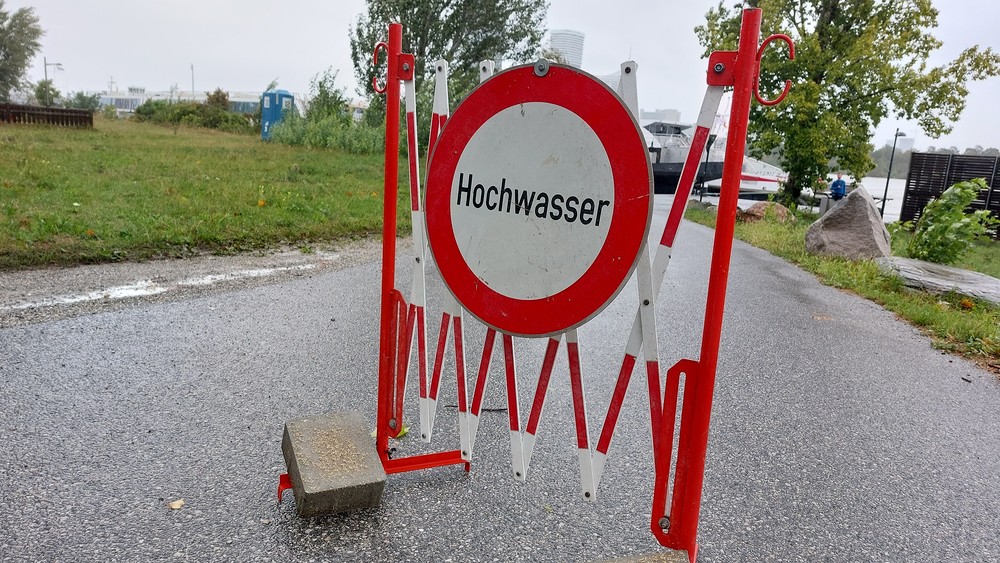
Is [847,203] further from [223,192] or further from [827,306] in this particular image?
[223,192]

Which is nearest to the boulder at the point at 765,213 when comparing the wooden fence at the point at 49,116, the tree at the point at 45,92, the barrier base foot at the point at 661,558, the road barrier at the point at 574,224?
the road barrier at the point at 574,224

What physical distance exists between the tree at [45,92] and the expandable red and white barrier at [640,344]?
211 feet

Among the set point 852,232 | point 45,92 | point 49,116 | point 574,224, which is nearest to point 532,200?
point 574,224

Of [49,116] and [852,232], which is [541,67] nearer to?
[852,232]

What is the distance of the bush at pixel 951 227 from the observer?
32.5ft

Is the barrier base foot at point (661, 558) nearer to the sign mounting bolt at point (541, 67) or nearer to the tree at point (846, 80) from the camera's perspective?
the sign mounting bolt at point (541, 67)

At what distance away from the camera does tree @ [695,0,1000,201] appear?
21.8m

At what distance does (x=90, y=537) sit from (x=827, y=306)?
25.4 feet

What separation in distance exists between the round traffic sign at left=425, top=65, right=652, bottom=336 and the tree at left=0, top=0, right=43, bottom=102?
222 feet

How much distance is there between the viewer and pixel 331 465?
2.77m

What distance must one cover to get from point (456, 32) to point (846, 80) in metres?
15.5

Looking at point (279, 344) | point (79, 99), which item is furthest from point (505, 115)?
point (79, 99)

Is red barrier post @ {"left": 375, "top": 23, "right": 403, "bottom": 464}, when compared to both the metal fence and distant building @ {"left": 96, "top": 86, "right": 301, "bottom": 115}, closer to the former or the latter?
the metal fence

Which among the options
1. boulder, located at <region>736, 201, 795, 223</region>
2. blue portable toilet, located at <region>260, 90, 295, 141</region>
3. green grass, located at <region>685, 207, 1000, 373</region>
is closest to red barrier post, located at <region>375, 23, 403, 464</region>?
green grass, located at <region>685, 207, 1000, 373</region>
